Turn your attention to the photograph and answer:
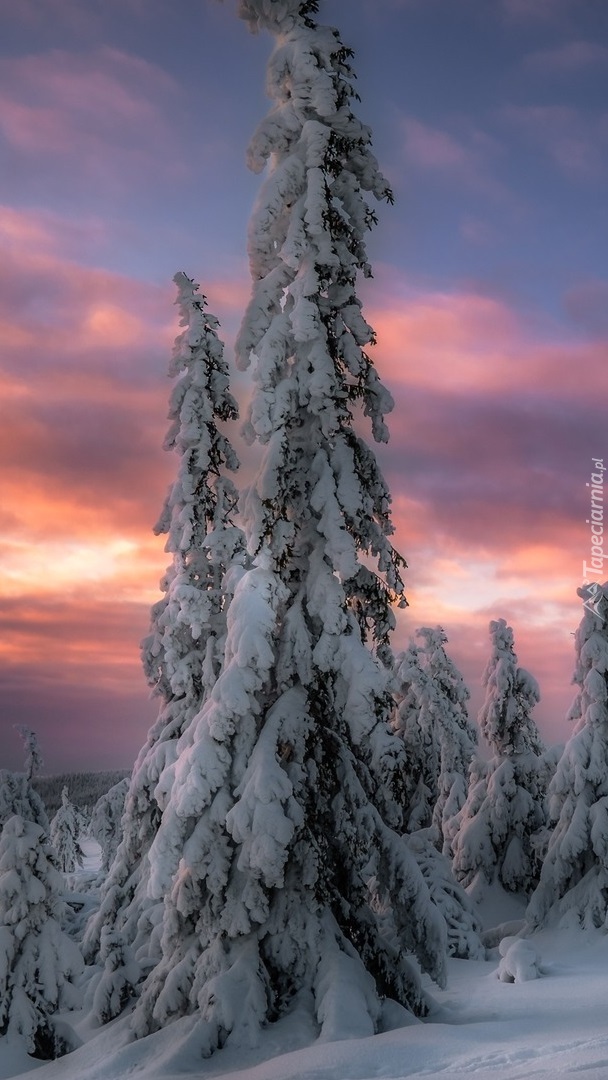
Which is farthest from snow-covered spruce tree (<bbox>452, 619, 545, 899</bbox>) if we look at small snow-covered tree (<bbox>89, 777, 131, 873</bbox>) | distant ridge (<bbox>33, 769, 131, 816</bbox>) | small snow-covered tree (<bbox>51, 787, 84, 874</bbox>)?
distant ridge (<bbox>33, 769, 131, 816</bbox>)

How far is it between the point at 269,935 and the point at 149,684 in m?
11.0

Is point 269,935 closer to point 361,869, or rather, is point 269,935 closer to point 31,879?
point 361,869

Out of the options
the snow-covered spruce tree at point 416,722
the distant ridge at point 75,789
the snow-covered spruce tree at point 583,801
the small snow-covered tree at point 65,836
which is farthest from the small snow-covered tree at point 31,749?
the distant ridge at point 75,789

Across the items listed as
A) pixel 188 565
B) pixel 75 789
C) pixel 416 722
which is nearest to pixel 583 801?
pixel 416 722

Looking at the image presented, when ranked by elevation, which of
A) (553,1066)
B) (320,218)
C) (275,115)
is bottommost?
(553,1066)

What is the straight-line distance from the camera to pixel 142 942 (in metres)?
23.2

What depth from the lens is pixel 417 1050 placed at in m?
9.68

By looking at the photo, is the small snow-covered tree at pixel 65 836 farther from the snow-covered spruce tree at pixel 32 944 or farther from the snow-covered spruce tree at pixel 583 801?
the snow-covered spruce tree at pixel 32 944

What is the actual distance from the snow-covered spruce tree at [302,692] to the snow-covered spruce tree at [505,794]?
66.7 ft

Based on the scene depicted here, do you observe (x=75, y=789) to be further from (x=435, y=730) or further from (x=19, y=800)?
(x=19, y=800)

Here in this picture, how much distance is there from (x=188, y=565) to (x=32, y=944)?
9595 mm

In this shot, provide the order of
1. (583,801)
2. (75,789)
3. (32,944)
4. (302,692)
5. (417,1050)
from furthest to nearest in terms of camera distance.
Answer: (75,789), (583,801), (32,944), (302,692), (417,1050)

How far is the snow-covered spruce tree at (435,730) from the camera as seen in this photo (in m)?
38.3

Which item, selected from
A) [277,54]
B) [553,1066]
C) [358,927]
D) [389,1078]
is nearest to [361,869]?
[358,927]
